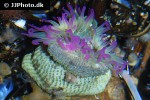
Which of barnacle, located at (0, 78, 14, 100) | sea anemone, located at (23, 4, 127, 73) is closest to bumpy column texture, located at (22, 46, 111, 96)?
sea anemone, located at (23, 4, 127, 73)

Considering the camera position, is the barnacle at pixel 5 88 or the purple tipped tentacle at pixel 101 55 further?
the barnacle at pixel 5 88

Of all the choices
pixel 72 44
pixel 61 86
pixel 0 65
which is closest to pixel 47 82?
pixel 61 86

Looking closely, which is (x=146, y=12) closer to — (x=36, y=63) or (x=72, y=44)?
(x=72, y=44)

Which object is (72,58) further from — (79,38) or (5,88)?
(5,88)

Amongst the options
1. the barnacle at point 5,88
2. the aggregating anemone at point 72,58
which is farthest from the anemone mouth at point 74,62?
the barnacle at point 5,88

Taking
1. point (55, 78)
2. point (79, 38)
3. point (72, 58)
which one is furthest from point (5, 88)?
point (79, 38)

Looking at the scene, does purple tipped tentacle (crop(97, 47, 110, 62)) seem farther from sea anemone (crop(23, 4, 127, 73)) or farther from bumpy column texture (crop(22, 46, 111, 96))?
bumpy column texture (crop(22, 46, 111, 96))

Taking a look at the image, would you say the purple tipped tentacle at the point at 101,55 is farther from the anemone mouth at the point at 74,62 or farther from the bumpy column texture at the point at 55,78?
the bumpy column texture at the point at 55,78

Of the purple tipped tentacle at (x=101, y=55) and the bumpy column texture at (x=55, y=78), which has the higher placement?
the purple tipped tentacle at (x=101, y=55)
